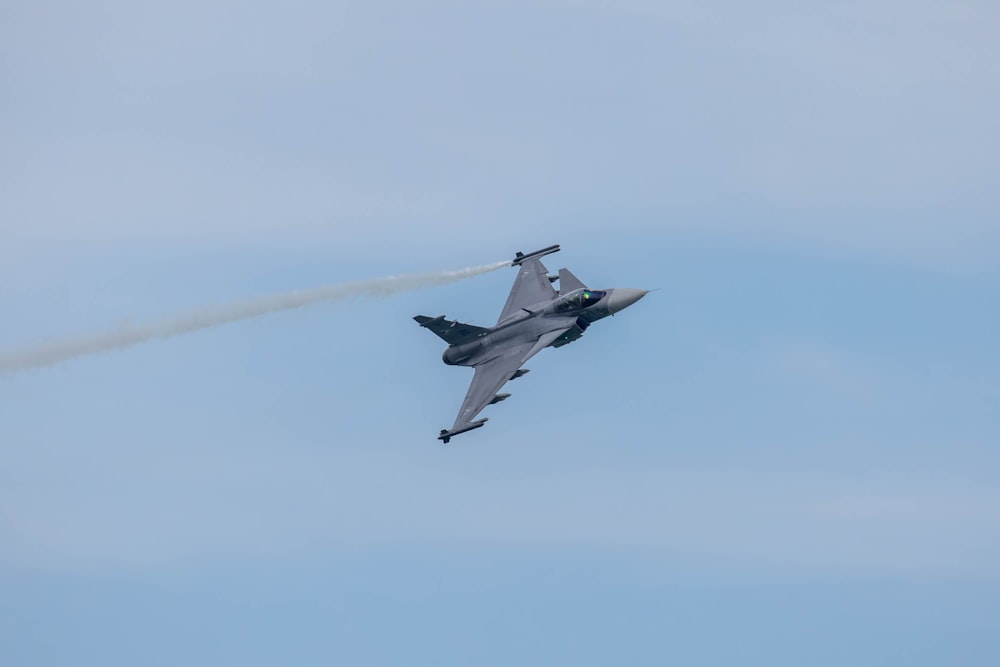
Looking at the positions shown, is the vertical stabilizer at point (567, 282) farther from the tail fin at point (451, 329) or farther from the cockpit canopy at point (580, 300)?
the tail fin at point (451, 329)

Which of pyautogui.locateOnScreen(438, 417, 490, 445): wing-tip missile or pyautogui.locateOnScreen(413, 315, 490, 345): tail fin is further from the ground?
pyautogui.locateOnScreen(413, 315, 490, 345): tail fin

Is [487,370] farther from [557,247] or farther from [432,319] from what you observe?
[557,247]

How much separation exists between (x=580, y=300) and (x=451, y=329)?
6396 millimetres

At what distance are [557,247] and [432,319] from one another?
8600 millimetres

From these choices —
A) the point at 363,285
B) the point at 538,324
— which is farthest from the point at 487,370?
the point at 363,285

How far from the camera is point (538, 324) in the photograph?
72.7m

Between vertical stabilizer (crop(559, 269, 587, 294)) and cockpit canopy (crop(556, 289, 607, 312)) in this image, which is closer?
cockpit canopy (crop(556, 289, 607, 312))

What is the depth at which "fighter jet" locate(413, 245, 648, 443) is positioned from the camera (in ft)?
234

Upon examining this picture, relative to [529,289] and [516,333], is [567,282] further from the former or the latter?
[516,333]

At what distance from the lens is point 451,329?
241 feet

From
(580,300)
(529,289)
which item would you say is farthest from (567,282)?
(580,300)

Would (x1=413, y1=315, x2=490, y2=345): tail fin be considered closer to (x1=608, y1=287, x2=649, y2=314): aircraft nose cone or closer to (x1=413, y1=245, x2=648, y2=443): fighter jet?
(x1=413, y1=245, x2=648, y2=443): fighter jet

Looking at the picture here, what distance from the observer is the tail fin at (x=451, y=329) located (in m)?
73.2

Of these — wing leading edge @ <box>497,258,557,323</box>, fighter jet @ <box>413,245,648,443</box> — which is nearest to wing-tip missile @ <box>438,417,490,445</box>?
fighter jet @ <box>413,245,648,443</box>
